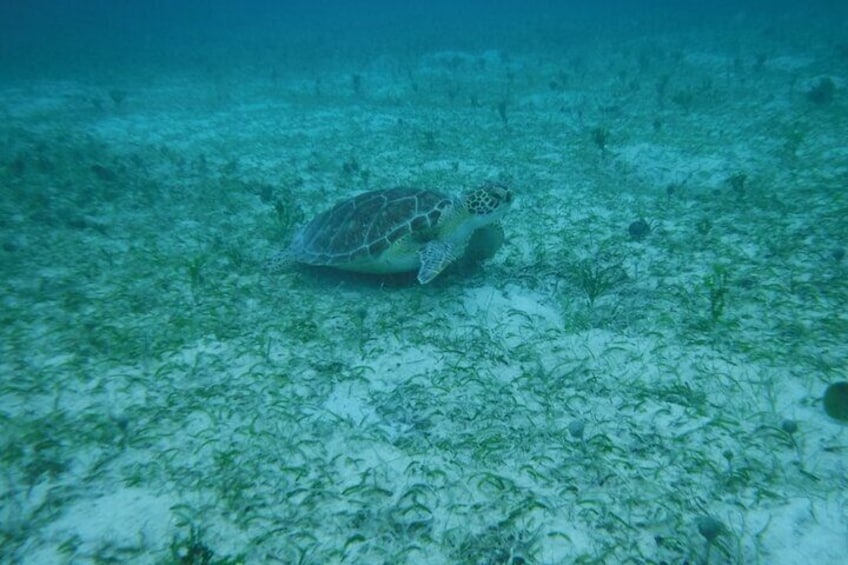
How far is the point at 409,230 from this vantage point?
5.75 m

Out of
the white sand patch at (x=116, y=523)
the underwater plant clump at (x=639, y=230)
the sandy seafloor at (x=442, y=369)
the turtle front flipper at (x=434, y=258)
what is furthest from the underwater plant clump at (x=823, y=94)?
the white sand patch at (x=116, y=523)

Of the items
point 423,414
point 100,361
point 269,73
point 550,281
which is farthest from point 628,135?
point 269,73

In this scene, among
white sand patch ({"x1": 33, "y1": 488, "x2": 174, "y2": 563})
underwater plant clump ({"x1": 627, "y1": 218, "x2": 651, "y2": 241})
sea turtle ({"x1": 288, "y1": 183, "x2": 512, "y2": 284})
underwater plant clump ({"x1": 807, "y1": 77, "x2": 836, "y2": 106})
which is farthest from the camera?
underwater plant clump ({"x1": 807, "y1": 77, "x2": 836, "y2": 106})

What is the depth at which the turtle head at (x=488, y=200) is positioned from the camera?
217 inches

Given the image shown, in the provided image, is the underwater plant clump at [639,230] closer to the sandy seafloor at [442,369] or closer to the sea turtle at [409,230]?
the sandy seafloor at [442,369]

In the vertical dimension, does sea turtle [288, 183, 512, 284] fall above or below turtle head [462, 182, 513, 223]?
below

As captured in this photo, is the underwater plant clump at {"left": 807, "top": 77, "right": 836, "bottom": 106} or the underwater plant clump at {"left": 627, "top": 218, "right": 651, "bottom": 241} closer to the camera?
the underwater plant clump at {"left": 627, "top": 218, "right": 651, "bottom": 241}

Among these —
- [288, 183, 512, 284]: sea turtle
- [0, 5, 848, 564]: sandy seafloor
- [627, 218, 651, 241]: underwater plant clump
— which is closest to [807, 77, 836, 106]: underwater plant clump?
[0, 5, 848, 564]: sandy seafloor

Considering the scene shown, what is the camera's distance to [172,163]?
36.4 feet

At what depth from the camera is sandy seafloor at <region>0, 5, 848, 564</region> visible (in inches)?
125

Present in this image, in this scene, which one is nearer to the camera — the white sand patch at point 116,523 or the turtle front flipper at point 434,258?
the white sand patch at point 116,523

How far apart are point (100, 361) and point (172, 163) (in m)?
8.03

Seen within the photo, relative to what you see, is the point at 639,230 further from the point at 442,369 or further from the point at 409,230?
the point at 442,369

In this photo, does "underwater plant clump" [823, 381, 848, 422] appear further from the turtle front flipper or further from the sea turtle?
the turtle front flipper
